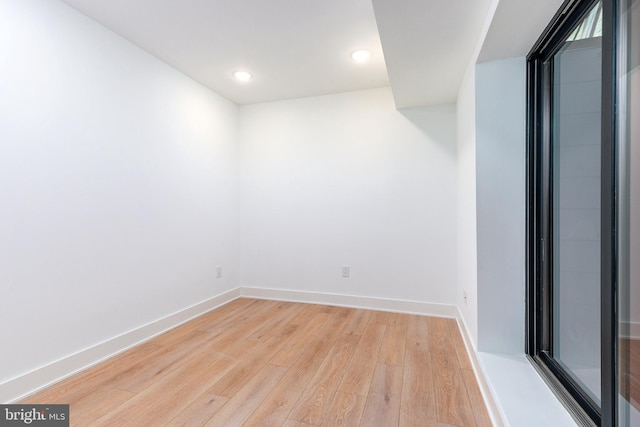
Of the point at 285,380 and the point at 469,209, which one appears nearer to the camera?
the point at 285,380

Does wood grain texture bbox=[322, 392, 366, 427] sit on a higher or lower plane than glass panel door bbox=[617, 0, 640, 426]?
lower

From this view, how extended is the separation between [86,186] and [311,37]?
75.7 inches

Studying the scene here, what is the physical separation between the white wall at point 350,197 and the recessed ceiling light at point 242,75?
63 centimetres

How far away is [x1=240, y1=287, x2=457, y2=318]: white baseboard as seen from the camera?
9.69ft

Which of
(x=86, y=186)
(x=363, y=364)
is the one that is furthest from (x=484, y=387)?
(x=86, y=186)

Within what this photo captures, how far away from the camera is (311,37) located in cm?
222

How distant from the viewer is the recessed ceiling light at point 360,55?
7.93 feet

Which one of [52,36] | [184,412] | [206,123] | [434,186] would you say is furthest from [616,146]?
[206,123]

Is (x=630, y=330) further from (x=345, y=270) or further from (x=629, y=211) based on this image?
(x=345, y=270)

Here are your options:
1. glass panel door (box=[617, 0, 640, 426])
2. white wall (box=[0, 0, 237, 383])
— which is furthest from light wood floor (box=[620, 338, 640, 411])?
white wall (box=[0, 0, 237, 383])

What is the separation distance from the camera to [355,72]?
2.78 metres

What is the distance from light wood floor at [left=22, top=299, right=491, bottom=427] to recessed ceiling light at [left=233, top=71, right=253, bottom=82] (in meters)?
2.39

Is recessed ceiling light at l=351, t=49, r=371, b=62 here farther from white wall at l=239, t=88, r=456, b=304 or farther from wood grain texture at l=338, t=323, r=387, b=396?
wood grain texture at l=338, t=323, r=387, b=396

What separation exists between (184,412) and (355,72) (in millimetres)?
2888
